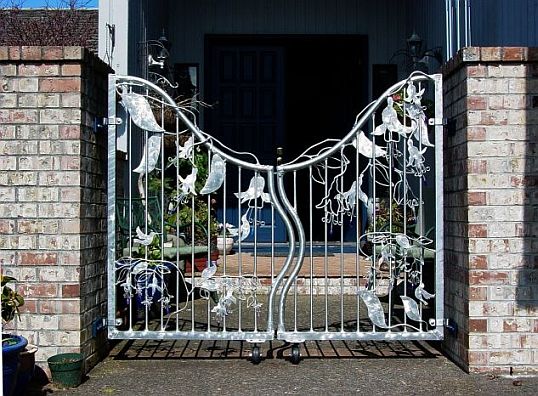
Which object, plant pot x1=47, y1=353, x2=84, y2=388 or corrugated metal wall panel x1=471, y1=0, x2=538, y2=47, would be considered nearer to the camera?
plant pot x1=47, y1=353, x2=84, y2=388

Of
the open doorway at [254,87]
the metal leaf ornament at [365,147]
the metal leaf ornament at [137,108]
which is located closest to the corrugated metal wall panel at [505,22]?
the metal leaf ornament at [365,147]

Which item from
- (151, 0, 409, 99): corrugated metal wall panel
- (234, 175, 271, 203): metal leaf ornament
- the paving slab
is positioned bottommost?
the paving slab

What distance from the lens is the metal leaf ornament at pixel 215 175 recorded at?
220 inches

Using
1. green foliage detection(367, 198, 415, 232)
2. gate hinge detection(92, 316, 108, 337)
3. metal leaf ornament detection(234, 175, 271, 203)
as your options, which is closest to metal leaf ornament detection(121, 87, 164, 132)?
metal leaf ornament detection(234, 175, 271, 203)

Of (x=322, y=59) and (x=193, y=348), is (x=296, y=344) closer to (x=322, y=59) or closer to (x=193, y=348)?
(x=193, y=348)

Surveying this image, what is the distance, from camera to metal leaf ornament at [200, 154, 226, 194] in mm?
5582

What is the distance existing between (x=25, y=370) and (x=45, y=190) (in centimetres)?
115

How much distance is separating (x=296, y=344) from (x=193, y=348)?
0.93 m

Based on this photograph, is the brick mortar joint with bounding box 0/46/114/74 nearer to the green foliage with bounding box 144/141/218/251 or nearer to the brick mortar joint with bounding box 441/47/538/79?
the brick mortar joint with bounding box 441/47/538/79

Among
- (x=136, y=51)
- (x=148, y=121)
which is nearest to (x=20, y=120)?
(x=148, y=121)

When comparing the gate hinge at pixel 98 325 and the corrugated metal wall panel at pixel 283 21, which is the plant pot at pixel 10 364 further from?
the corrugated metal wall panel at pixel 283 21

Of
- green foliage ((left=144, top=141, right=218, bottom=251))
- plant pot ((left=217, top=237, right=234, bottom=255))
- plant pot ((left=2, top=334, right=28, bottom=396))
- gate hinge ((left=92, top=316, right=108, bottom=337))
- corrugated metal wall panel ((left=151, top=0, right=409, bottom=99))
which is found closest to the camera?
plant pot ((left=2, top=334, right=28, bottom=396))

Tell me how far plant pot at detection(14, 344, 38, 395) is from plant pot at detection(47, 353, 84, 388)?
0.45 feet

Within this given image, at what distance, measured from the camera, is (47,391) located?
4930mm
